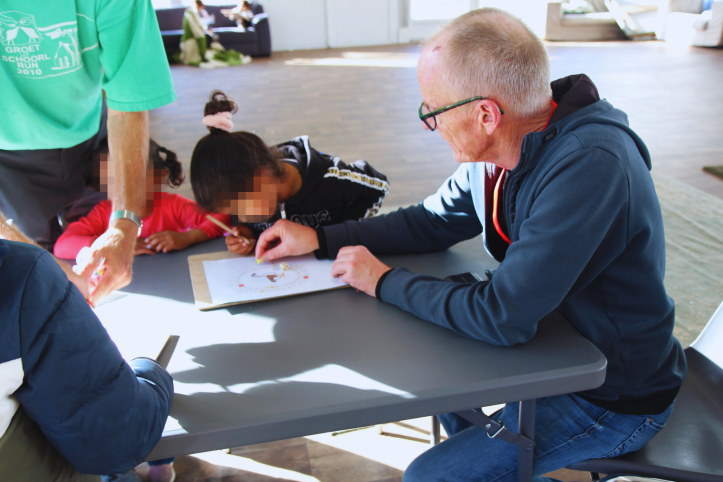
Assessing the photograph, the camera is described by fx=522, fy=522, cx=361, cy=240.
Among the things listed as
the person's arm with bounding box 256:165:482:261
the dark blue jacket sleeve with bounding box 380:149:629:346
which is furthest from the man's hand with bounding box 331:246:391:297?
the dark blue jacket sleeve with bounding box 380:149:629:346

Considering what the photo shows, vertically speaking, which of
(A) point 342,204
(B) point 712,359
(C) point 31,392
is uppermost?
(C) point 31,392

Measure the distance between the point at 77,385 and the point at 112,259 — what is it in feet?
1.63

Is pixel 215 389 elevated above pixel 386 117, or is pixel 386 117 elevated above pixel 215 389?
pixel 215 389

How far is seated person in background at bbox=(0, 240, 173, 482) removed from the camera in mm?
644

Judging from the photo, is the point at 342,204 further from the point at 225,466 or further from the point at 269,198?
the point at 225,466

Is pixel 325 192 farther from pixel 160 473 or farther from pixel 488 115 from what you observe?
pixel 160 473

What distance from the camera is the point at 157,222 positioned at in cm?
170

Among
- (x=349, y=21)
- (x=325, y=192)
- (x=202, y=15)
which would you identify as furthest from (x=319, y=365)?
(x=349, y=21)

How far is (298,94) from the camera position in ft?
21.8

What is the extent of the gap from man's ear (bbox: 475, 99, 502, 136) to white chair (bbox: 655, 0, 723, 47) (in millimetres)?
9212

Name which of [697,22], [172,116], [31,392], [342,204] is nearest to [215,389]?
[31,392]

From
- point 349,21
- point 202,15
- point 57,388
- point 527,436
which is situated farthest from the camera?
point 349,21

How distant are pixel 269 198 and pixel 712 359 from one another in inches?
47.9

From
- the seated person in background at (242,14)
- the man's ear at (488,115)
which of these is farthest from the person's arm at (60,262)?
the seated person in background at (242,14)
